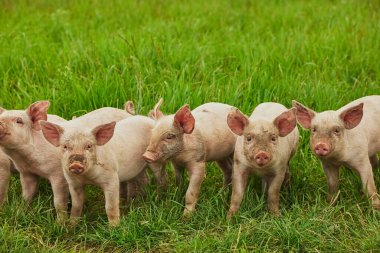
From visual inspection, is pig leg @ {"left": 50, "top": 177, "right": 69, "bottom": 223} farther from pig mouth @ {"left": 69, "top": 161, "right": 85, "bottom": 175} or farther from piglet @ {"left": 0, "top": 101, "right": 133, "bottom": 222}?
pig mouth @ {"left": 69, "top": 161, "right": 85, "bottom": 175}

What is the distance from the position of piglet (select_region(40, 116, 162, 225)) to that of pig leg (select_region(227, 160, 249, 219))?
2.04 ft

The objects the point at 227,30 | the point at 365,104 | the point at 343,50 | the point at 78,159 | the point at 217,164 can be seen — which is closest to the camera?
the point at 78,159

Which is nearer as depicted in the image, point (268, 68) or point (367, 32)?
point (268, 68)

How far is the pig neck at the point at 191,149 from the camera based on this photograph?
6.47m

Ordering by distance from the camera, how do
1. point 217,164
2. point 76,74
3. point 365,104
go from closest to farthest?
point 365,104 → point 217,164 → point 76,74

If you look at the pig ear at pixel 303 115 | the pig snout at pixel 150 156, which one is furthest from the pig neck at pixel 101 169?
the pig ear at pixel 303 115

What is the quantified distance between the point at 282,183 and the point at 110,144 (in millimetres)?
1504

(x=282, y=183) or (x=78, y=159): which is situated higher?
(x=78, y=159)

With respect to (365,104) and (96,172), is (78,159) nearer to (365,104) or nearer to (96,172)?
(96,172)

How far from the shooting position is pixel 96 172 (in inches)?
237

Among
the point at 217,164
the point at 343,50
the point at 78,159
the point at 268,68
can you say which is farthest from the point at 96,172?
the point at 343,50

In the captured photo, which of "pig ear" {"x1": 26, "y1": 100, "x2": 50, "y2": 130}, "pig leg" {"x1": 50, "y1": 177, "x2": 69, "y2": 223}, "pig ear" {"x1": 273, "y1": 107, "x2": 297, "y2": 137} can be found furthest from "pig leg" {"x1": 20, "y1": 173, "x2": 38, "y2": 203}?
"pig ear" {"x1": 273, "y1": 107, "x2": 297, "y2": 137}

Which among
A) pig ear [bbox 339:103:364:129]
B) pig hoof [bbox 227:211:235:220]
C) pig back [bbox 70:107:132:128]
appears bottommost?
pig hoof [bbox 227:211:235:220]

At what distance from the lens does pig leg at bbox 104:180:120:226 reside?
20.2 ft
